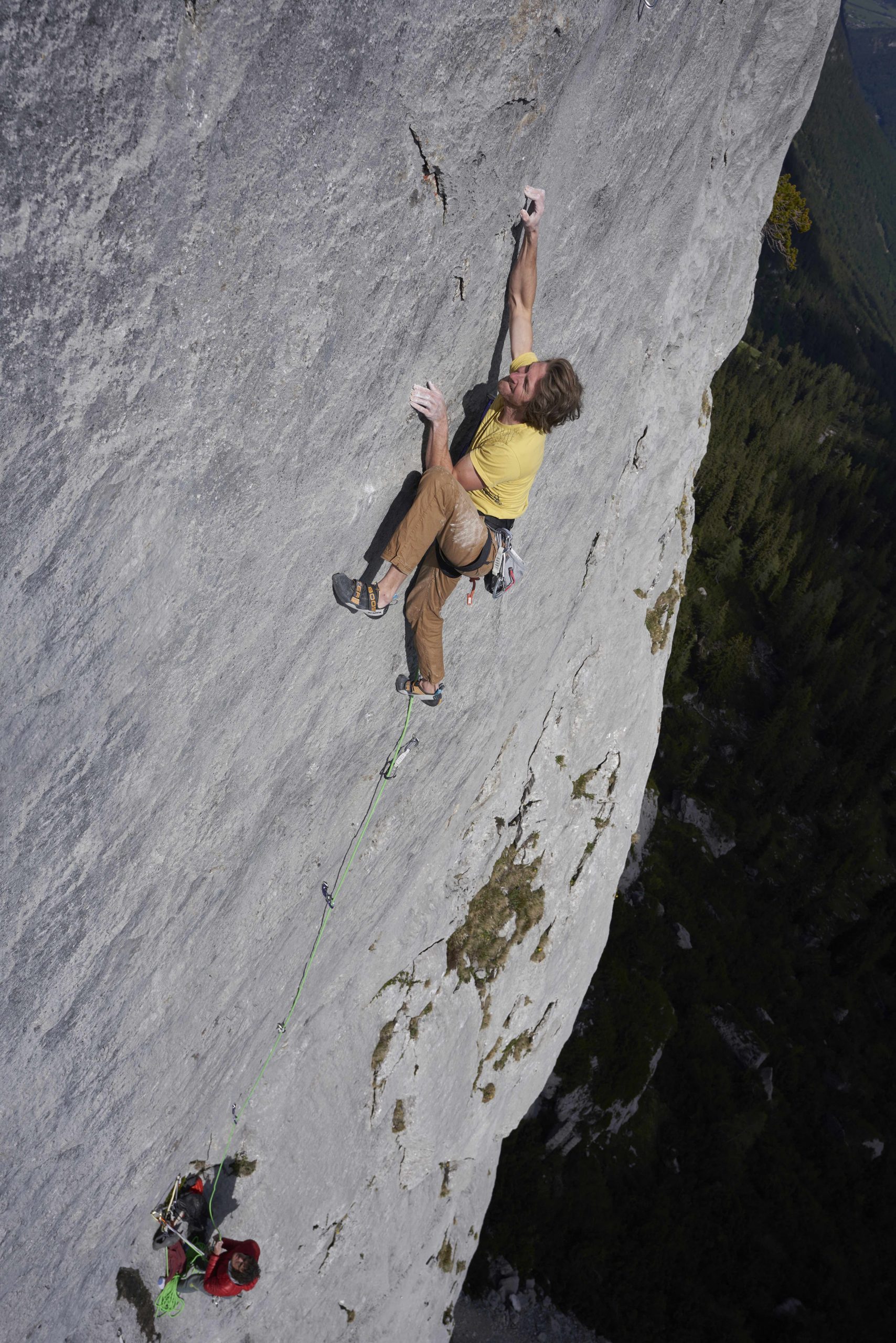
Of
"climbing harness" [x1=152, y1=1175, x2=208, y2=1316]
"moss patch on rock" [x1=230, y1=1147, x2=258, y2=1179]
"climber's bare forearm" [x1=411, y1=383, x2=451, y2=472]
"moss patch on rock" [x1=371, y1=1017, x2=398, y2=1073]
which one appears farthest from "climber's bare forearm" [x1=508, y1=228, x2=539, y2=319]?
"moss patch on rock" [x1=230, y1=1147, x2=258, y2=1179]

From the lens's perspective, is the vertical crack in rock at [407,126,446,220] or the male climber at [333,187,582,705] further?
the male climber at [333,187,582,705]

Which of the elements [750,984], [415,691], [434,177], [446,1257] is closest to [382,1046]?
[415,691]

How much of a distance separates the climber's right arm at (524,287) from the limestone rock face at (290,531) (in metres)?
0.15

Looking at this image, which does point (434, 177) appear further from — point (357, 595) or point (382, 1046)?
point (382, 1046)

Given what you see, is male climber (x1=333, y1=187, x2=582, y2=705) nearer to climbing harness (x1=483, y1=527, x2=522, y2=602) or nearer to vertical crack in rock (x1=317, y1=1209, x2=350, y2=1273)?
climbing harness (x1=483, y1=527, x2=522, y2=602)

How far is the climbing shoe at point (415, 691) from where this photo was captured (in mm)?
7422

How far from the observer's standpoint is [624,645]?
12469 mm

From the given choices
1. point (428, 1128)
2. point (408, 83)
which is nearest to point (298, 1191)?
point (428, 1128)

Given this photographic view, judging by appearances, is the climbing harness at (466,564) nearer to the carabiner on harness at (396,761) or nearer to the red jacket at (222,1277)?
the carabiner on harness at (396,761)

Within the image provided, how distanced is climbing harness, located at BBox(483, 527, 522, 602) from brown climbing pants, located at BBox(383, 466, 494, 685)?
202 millimetres

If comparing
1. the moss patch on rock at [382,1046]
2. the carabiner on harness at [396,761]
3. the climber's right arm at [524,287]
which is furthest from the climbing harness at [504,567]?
the moss patch on rock at [382,1046]

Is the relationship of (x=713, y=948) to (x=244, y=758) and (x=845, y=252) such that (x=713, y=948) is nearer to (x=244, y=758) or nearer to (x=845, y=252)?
(x=244, y=758)

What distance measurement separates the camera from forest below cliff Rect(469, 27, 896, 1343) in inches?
1181

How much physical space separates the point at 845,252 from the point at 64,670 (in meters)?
199
